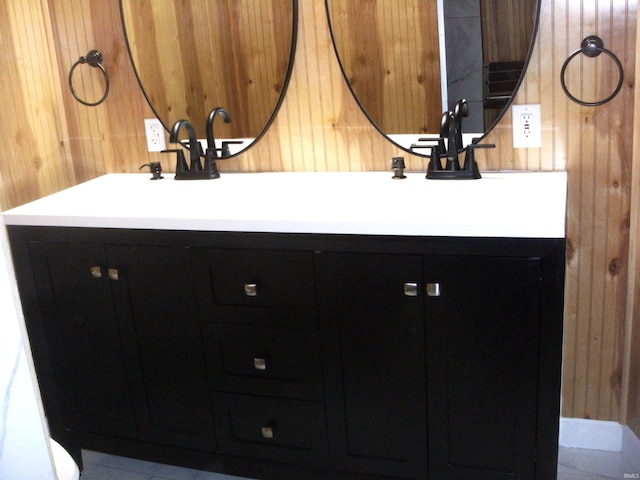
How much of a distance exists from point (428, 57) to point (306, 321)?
33.4 inches

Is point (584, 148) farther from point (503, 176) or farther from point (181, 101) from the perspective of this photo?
point (181, 101)

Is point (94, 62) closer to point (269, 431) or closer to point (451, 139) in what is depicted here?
point (451, 139)

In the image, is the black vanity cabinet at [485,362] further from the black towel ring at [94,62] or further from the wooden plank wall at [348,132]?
the black towel ring at [94,62]

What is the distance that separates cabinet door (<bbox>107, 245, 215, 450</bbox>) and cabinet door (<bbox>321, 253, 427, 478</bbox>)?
16.1 inches

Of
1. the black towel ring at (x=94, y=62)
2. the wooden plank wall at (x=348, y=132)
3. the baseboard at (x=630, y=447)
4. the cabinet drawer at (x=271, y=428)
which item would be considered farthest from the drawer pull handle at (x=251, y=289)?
the baseboard at (x=630, y=447)

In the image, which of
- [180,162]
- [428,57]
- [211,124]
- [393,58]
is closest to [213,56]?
[211,124]

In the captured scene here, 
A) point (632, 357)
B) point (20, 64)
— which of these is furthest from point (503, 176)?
point (20, 64)

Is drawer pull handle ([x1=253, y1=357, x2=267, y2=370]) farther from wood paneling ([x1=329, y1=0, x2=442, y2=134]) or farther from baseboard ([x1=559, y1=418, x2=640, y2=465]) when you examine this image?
baseboard ([x1=559, y1=418, x2=640, y2=465])

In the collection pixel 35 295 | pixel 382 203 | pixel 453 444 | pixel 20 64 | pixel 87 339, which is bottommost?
pixel 453 444

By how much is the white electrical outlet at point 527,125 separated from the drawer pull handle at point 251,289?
88 centimetres

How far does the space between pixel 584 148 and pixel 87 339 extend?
1584 millimetres

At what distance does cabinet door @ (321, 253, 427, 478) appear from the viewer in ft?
6.09

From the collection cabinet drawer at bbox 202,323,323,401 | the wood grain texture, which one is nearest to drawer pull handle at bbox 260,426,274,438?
cabinet drawer at bbox 202,323,323,401

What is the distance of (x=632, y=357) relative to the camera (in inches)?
86.6
